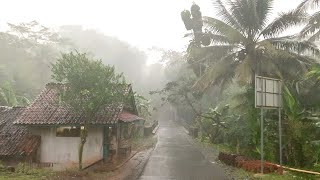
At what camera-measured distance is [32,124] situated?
57.6 feet

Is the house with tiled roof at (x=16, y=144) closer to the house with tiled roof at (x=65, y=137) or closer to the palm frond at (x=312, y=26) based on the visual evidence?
the house with tiled roof at (x=65, y=137)

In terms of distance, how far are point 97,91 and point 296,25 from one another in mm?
12422

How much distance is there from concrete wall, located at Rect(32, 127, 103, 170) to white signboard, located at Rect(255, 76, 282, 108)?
8.68m

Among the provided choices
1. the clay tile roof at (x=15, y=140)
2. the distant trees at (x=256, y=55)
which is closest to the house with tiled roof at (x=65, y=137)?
the clay tile roof at (x=15, y=140)

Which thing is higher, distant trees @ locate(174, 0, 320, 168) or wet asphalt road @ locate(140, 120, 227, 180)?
distant trees @ locate(174, 0, 320, 168)

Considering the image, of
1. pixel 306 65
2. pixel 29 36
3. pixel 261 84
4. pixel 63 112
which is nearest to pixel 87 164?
pixel 63 112

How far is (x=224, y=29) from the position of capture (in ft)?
65.2

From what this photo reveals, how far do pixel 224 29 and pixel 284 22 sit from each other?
341 centimetres

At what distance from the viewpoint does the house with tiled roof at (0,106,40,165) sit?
1716cm

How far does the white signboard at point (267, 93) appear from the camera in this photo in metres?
13.1

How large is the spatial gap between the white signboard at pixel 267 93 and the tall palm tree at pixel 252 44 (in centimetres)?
460

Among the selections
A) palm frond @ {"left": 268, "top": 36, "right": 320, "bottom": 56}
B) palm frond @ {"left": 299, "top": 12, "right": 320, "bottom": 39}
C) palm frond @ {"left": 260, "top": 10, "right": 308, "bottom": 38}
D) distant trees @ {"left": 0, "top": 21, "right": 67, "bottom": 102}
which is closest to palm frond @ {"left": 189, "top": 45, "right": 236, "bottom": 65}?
palm frond @ {"left": 260, "top": 10, "right": 308, "bottom": 38}

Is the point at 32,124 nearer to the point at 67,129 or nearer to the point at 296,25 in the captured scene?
the point at 67,129

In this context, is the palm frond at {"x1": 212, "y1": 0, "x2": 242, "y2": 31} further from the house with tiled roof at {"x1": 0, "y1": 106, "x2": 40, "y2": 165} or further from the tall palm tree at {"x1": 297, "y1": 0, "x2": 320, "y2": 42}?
the house with tiled roof at {"x1": 0, "y1": 106, "x2": 40, "y2": 165}
